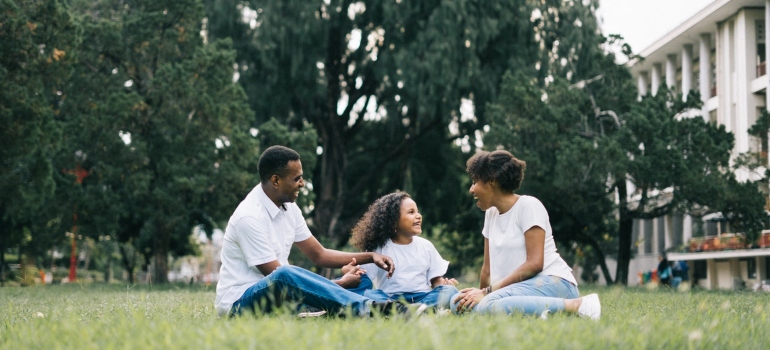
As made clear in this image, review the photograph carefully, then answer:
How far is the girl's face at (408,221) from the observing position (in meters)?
8.22

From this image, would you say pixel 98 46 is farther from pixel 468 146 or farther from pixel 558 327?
pixel 558 327

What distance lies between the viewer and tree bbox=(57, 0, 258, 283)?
974 inches

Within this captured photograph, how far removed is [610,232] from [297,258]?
9920mm

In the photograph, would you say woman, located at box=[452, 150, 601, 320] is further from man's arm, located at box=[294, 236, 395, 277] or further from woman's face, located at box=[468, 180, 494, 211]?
man's arm, located at box=[294, 236, 395, 277]

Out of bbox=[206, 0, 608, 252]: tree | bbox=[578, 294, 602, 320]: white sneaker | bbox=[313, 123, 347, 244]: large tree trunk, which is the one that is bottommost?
bbox=[578, 294, 602, 320]: white sneaker

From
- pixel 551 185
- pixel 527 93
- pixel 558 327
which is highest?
pixel 527 93

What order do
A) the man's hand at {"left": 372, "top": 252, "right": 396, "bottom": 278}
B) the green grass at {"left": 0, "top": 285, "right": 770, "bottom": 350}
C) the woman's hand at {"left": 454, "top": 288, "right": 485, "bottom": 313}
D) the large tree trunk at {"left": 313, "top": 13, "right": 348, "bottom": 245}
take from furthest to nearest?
1. the large tree trunk at {"left": 313, "top": 13, "right": 348, "bottom": 245}
2. the man's hand at {"left": 372, "top": 252, "right": 396, "bottom": 278}
3. the woman's hand at {"left": 454, "top": 288, "right": 485, "bottom": 313}
4. the green grass at {"left": 0, "top": 285, "right": 770, "bottom": 350}

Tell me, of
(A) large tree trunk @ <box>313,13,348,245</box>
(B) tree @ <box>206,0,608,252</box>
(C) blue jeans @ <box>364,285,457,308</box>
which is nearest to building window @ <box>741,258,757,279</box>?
(B) tree @ <box>206,0,608,252</box>

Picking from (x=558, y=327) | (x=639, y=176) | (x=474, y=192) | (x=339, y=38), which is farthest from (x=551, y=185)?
(x=558, y=327)

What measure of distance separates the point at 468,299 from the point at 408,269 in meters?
1.59

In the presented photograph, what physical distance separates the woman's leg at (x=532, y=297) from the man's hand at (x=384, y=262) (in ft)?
3.75

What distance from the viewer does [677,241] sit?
171ft

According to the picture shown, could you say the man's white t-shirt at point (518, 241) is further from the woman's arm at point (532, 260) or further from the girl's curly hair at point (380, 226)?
the girl's curly hair at point (380, 226)

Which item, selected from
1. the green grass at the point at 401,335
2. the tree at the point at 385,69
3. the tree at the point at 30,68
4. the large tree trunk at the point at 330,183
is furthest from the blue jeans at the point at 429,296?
the large tree trunk at the point at 330,183
